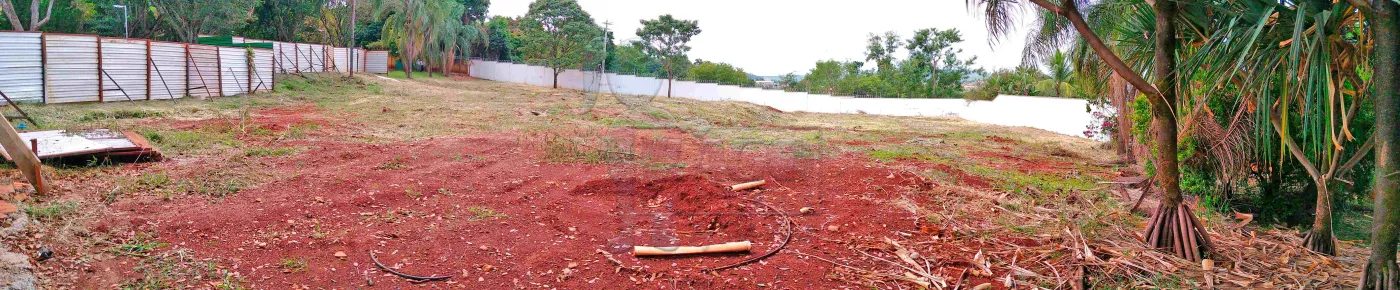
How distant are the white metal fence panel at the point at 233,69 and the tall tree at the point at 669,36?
61.9 feet

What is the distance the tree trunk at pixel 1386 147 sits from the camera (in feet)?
11.2

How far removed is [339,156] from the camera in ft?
27.4

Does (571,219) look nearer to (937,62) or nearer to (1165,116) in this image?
(1165,116)

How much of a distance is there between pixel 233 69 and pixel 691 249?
17.4m

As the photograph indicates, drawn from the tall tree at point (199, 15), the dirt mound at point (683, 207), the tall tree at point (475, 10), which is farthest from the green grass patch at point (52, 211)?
the tall tree at point (475, 10)

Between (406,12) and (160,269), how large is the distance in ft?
→ 110

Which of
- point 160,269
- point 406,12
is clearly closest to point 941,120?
point 160,269

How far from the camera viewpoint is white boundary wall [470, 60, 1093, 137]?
19.0 meters

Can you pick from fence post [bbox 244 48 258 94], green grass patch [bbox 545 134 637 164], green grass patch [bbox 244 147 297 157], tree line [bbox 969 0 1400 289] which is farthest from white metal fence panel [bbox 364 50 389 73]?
tree line [bbox 969 0 1400 289]

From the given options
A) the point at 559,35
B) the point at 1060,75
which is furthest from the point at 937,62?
the point at 559,35

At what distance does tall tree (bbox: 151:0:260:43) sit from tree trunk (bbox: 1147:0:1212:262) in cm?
3301

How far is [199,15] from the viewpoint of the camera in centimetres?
2897

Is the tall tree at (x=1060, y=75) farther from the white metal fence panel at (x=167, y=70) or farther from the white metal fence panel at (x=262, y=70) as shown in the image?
the white metal fence panel at (x=167, y=70)

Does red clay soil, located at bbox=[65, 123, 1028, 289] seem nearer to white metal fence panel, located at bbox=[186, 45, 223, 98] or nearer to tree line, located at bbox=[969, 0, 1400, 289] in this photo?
tree line, located at bbox=[969, 0, 1400, 289]
